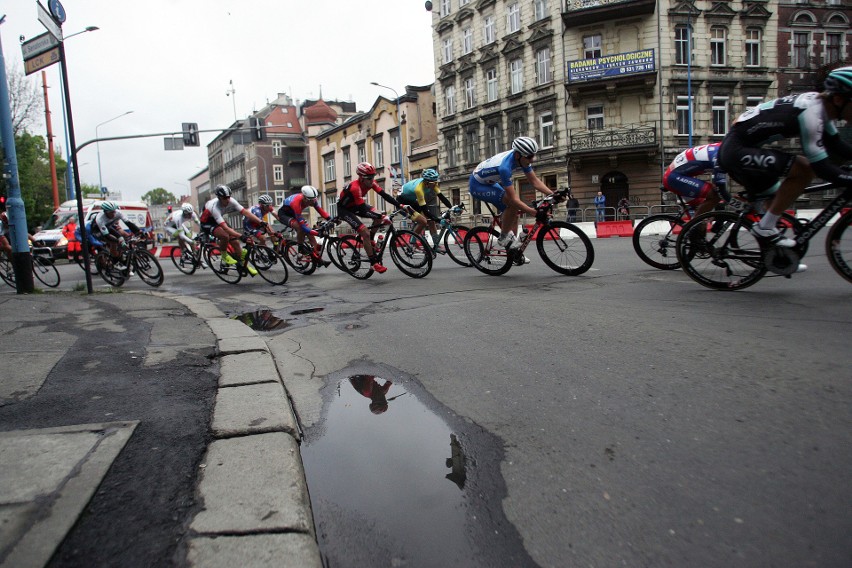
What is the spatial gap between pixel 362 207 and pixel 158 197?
187319 millimetres

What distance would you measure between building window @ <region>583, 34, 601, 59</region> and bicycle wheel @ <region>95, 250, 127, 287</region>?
2908cm

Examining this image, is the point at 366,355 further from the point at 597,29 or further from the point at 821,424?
the point at 597,29

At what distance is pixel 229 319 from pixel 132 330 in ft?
3.32

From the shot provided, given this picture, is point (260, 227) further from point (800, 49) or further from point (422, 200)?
point (800, 49)

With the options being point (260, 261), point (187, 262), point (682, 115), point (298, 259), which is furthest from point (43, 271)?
point (682, 115)

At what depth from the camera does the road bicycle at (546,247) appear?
7246mm

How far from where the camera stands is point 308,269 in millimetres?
11297

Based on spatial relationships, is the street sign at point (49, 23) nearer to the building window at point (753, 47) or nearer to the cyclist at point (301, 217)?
the cyclist at point (301, 217)

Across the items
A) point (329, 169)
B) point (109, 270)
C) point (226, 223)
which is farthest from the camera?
point (329, 169)

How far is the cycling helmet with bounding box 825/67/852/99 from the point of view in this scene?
4.46 m

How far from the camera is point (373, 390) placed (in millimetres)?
3391

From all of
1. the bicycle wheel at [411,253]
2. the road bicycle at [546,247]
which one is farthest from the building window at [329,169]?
the road bicycle at [546,247]

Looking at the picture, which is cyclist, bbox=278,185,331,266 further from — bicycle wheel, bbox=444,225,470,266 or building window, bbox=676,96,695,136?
building window, bbox=676,96,695,136

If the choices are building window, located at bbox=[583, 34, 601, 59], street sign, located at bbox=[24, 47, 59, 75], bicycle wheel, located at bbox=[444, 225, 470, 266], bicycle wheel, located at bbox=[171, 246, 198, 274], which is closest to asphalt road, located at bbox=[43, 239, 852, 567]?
bicycle wheel, located at bbox=[444, 225, 470, 266]
